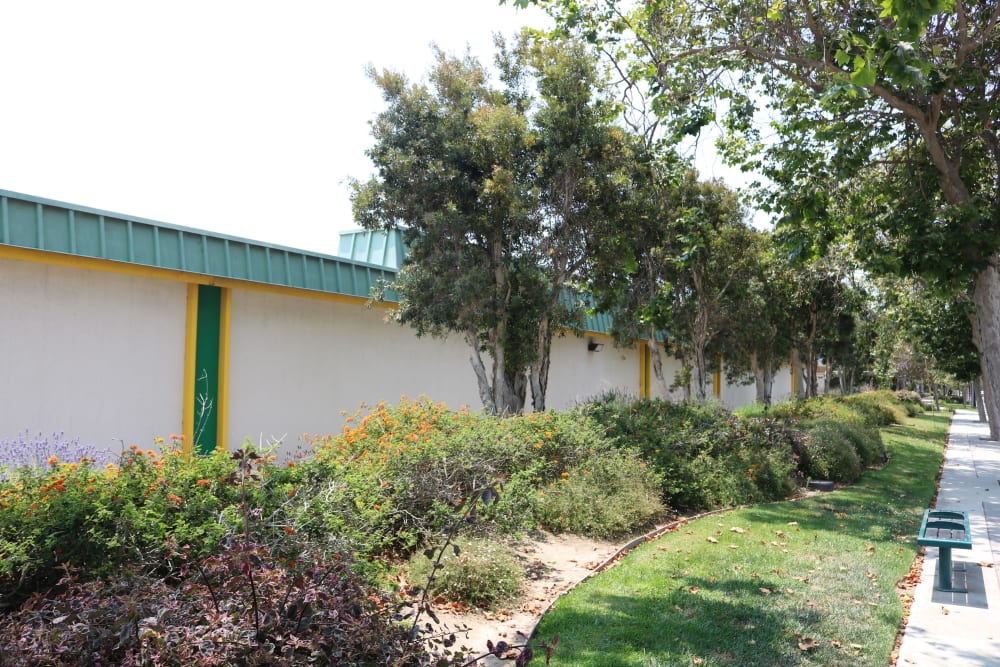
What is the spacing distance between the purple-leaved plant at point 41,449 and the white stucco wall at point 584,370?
35.5 feet

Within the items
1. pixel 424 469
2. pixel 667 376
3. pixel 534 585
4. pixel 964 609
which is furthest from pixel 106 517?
pixel 667 376

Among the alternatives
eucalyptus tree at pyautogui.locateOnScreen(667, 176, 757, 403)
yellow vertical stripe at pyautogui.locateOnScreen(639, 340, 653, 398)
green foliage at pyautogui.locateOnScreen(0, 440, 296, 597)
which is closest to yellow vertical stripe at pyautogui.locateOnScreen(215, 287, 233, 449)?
green foliage at pyautogui.locateOnScreen(0, 440, 296, 597)

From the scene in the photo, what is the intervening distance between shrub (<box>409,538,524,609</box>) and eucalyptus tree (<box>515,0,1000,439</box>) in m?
7.71

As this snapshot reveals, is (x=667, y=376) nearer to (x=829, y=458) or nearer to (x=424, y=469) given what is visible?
(x=829, y=458)

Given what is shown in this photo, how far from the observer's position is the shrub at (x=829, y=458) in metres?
12.0

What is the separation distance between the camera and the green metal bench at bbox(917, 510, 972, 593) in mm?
5889

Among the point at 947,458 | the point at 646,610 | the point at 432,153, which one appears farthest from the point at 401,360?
the point at 947,458

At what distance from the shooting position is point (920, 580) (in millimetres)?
6277

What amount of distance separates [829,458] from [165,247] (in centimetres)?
1145

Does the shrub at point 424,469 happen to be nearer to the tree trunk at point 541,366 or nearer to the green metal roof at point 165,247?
the tree trunk at point 541,366

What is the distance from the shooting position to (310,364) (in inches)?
507

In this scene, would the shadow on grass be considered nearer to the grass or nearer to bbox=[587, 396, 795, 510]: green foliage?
the grass

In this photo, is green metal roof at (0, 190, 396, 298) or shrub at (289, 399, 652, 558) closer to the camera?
shrub at (289, 399, 652, 558)

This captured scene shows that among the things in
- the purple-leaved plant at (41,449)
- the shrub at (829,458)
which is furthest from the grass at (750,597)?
the purple-leaved plant at (41,449)
